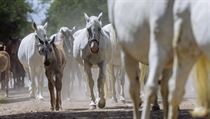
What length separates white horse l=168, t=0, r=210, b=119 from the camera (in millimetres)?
6297

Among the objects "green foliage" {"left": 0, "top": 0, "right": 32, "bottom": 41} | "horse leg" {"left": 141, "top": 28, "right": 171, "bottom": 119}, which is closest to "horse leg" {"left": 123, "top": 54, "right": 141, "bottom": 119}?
"horse leg" {"left": 141, "top": 28, "right": 171, "bottom": 119}

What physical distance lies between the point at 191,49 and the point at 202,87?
61cm

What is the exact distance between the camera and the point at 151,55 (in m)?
6.95

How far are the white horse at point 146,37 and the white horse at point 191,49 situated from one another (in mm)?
215

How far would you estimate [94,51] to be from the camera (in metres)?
15.6

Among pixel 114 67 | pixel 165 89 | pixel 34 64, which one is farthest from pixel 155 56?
pixel 34 64

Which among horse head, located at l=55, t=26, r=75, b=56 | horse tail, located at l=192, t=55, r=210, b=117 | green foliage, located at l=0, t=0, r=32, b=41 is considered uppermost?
green foliage, located at l=0, t=0, r=32, b=41

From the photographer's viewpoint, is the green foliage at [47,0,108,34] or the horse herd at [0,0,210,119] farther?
the green foliage at [47,0,108,34]

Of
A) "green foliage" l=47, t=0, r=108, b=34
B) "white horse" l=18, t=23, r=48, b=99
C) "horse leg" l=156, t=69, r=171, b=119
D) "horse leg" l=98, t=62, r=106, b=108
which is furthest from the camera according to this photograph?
"green foliage" l=47, t=0, r=108, b=34

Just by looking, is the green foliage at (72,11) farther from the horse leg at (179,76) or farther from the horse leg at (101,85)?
the horse leg at (179,76)

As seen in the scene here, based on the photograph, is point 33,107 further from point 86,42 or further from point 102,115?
point 102,115

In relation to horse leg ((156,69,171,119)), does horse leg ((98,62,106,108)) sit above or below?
above

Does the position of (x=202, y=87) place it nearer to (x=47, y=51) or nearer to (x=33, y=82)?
(x=47, y=51)

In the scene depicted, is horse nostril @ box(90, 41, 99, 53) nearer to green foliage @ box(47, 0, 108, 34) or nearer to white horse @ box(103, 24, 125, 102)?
white horse @ box(103, 24, 125, 102)
